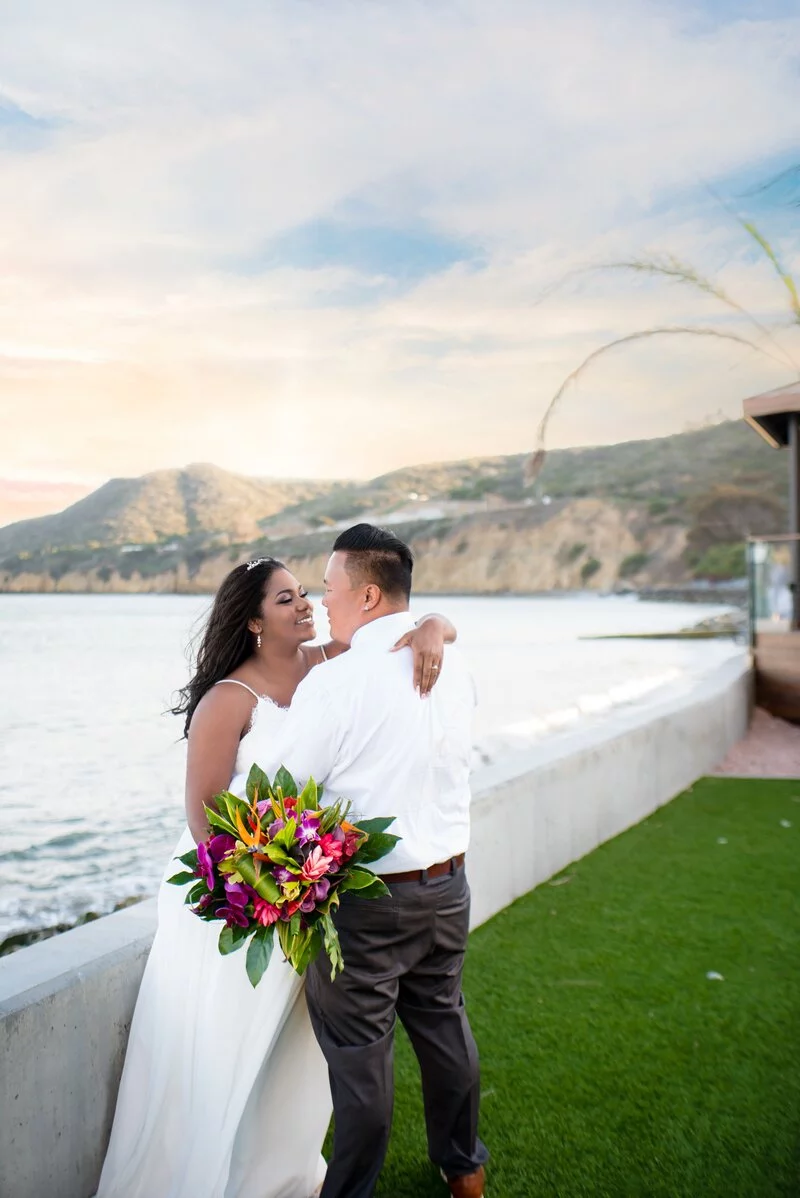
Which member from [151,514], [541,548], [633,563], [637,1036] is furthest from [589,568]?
[637,1036]

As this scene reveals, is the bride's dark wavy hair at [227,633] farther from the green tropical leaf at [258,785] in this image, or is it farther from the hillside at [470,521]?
the hillside at [470,521]

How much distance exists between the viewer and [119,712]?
24.6 meters

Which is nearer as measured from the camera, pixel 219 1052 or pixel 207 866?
pixel 207 866

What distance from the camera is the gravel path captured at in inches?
327

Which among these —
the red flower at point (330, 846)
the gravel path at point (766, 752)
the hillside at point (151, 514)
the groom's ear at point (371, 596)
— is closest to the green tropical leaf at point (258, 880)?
the red flower at point (330, 846)

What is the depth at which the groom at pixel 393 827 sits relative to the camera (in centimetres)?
216

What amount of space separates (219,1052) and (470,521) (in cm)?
4417

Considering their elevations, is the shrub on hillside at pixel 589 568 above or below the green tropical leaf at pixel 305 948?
below

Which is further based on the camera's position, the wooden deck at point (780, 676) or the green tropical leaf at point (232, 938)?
the wooden deck at point (780, 676)

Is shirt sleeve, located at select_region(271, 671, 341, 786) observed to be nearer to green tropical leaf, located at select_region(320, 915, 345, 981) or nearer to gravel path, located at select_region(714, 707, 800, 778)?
green tropical leaf, located at select_region(320, 915, 345, 981)

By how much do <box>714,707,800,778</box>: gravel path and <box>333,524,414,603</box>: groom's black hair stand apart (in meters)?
6.34

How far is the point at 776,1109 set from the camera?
3.00 meters

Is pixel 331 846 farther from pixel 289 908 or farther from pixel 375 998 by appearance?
pixel 375 998

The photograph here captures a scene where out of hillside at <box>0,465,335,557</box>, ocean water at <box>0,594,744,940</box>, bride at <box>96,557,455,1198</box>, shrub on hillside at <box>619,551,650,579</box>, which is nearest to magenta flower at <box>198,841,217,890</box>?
bride at <box>96,557,455,1198</box>
